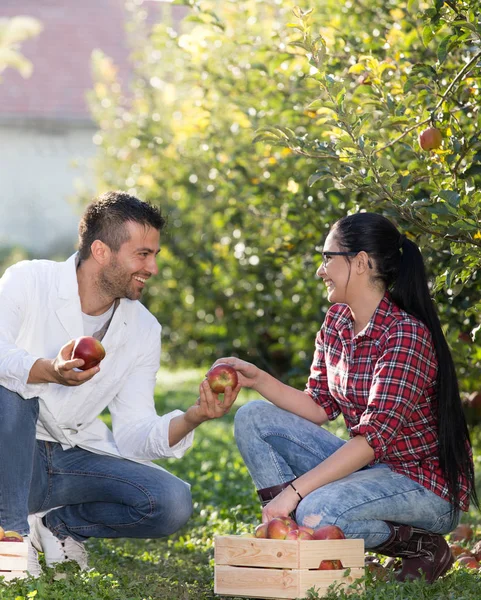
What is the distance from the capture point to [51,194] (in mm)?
20203

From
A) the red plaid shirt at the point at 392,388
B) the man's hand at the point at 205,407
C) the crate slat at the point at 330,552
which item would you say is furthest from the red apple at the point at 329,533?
the man's hand at the point at 205,407

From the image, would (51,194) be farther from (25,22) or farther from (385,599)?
(385,599)

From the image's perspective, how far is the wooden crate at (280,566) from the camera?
2.95 m

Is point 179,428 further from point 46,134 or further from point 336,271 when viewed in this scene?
point 46,134

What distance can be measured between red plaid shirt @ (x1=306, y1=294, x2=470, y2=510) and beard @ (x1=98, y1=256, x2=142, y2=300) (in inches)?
30.6

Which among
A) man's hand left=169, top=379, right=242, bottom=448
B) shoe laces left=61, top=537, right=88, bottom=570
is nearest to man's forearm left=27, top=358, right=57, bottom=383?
man's hand left=169, top=379, right=242, bottom=448

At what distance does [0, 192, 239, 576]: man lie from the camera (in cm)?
362

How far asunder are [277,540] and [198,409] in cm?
65

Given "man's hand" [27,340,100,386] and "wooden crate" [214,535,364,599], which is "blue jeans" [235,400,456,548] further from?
"man's hand" [27,340,100,386]

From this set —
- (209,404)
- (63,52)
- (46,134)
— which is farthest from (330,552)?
(63,52)

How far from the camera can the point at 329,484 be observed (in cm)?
323

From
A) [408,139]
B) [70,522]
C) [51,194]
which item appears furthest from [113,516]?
[51,194]

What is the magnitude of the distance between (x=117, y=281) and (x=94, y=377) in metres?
0.37

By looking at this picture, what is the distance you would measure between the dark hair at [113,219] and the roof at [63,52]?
52.7ft
